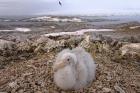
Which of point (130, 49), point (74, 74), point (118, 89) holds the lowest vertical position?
point (118, 89)

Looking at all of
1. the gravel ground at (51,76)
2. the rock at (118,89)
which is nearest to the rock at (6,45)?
the gravel ground at (51,76)

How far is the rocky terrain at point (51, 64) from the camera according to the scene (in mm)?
5535

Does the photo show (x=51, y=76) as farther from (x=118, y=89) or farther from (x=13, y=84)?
(x=118, y=89)

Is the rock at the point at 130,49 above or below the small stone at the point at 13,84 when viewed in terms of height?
above

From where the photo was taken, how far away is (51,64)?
6.24 meters

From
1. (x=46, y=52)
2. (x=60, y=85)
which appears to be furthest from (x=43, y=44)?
(x=60, y=85)

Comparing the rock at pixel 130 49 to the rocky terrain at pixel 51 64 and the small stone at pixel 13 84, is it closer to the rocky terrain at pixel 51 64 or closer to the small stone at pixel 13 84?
the rocky terrain at pixel 51 64

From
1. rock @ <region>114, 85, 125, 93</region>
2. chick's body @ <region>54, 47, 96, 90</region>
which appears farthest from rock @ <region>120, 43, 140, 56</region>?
chick's body @ <region>54, 47, 96, 90</region>

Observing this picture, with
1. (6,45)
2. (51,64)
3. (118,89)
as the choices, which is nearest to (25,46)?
(6,45)

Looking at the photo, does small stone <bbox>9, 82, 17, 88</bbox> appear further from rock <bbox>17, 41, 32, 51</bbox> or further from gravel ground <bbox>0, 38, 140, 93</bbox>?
rock <bbox>17, 41, 32, 51</bbox>

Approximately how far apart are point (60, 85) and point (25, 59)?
2.14m

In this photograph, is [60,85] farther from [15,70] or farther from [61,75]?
[15,70]

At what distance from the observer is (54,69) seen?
17.6ft

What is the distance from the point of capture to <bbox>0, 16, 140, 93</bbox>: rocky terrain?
5.54m
